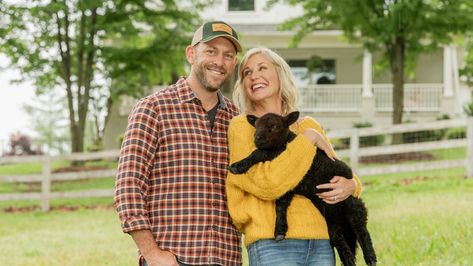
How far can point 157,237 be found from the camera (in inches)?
146

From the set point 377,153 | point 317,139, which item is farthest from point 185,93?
point 377,153

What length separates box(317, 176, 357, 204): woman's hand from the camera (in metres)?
3.77

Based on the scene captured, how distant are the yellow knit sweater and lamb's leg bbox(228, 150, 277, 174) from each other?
0.09 feet

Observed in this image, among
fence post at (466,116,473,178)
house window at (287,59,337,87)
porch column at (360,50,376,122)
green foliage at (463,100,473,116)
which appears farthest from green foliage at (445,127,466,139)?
house window at (287,59,337,87)

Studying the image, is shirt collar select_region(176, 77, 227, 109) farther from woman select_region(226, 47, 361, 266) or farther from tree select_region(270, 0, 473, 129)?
tree select_region(270, 0, 473, 129)

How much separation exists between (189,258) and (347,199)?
3.07 feet

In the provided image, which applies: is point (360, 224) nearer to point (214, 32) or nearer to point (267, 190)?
point (267, 190)

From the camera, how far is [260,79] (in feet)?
12.6

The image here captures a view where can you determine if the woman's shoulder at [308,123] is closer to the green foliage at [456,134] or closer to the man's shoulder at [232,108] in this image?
the man's shoulder at [232,108]

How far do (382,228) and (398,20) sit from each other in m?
10.5

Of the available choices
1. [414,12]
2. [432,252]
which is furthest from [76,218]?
[414,12]

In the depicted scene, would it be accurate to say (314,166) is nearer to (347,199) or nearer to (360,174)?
(347,199)

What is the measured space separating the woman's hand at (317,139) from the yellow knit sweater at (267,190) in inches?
3.4

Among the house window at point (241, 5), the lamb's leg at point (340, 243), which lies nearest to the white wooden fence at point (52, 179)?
the lamb's leg at point (340, 243)
